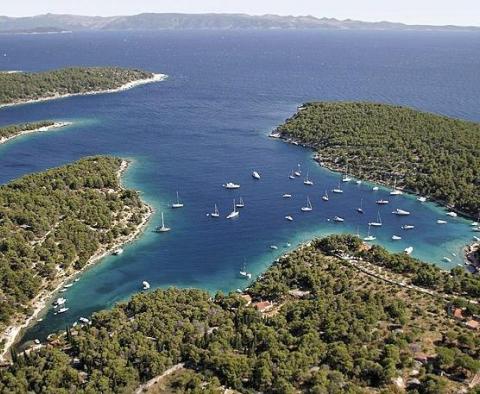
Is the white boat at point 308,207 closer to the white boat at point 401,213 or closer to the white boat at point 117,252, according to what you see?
the white boat at point 401,213

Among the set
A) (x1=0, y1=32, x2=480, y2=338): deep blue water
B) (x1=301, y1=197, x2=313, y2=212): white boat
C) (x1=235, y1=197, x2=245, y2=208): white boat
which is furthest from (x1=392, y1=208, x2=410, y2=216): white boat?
(x1=235, y1=197, x2=245, y2=208): white boat

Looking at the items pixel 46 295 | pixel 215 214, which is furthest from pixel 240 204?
pixel 46 295

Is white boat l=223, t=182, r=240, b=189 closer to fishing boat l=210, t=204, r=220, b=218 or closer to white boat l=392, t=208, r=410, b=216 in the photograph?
fishing boat l=210, t=204, r=220, b=218

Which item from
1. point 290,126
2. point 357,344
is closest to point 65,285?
point 357,344

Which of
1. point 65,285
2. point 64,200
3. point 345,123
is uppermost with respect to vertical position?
point 345,123

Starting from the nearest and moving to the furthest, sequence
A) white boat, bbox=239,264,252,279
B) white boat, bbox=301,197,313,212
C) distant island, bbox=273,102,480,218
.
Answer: white boat, bbox=239,264,252,279 → white boat, bbox=301,197,313,212 → distant island, bbox=273,102,480,218

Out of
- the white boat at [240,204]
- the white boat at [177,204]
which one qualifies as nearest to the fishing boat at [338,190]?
the white boat at [240,204]

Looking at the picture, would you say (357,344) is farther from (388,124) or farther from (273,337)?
(388,124)
